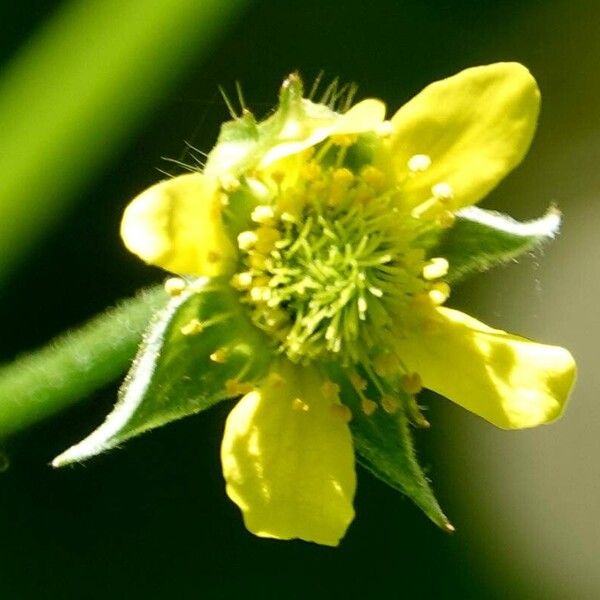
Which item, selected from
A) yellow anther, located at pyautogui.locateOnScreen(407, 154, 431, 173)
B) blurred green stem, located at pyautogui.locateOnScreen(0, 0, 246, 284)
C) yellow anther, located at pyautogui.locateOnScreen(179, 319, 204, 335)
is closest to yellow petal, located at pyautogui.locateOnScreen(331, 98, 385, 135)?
yellow anther, located at pyautogui.locateOnScreen(407, 154, 431, 173)

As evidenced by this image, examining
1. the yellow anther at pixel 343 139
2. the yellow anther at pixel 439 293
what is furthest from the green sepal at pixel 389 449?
the yellow anther at pixel 343 139

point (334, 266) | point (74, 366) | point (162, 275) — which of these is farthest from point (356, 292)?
point (162, 275)

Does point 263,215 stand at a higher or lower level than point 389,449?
higher

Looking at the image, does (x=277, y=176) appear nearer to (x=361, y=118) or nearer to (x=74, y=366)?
(x=361, y=118)

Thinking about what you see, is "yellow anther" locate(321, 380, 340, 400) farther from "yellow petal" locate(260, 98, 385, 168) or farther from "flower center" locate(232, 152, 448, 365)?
"yellow petal" locate(260, 98, 385, 168)

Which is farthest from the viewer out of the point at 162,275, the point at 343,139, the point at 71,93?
the point at 162,275

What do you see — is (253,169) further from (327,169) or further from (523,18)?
(523,18)
